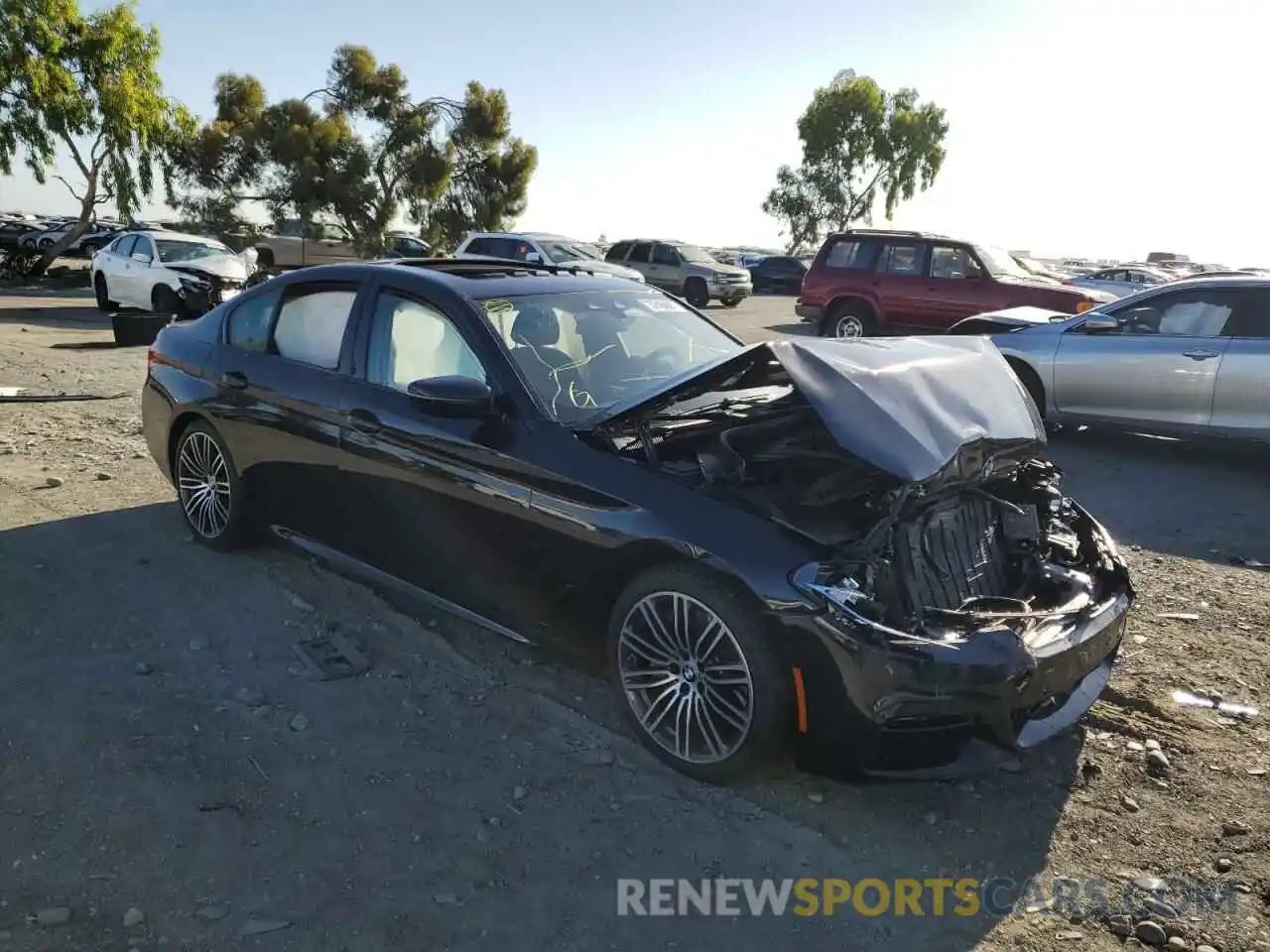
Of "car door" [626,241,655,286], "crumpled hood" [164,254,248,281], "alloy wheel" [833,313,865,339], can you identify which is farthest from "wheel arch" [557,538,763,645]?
"car door" [626,241,655,286]

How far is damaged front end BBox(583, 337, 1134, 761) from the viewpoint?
303 centimetres

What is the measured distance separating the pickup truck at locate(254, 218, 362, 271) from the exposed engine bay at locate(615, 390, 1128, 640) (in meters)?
27.9

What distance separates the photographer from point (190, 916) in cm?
269

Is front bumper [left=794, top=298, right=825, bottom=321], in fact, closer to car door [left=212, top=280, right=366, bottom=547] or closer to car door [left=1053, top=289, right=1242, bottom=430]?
car door [left=1053, top=289, right=1242, bottom=430]

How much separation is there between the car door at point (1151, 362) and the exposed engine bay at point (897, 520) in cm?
464

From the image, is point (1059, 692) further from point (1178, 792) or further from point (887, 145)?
point (887, 145)

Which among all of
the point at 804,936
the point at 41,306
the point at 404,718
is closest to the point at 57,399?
the point at 404,718

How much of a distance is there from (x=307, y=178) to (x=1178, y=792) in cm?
3182

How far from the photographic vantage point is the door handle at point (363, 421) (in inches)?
171

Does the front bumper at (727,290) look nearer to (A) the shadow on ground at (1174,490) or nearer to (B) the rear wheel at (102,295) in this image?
(B) the rear wheel at (102,295)

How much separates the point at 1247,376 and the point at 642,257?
65.9 feet

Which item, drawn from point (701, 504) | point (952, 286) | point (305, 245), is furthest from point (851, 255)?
point (305, 245)

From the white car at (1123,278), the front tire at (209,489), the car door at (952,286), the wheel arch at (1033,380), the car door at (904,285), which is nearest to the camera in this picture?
the front tire at (209,489)

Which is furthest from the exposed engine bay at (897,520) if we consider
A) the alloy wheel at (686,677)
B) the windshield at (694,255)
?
the windshield at (694,255)
